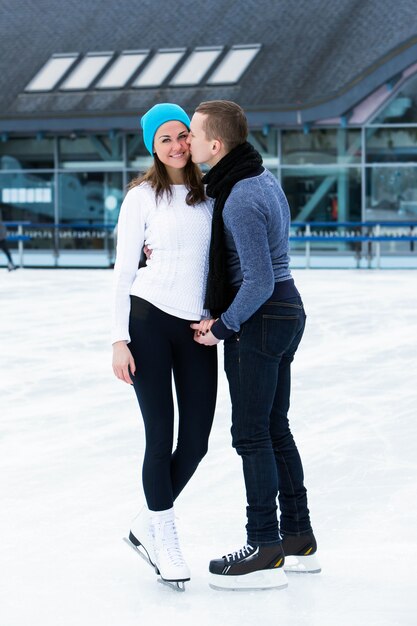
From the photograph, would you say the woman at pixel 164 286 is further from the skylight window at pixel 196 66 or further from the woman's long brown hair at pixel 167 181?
the skylight window at pixel 196 66

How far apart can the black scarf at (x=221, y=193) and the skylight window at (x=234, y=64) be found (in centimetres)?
2193

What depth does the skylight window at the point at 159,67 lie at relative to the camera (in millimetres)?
25719

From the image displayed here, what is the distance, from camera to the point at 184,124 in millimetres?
3689

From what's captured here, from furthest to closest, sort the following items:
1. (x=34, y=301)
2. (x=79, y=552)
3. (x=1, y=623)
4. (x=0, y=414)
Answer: (x=34, y=301), (x=0, y=414), (x=79, y=552), (x=1, y=623)

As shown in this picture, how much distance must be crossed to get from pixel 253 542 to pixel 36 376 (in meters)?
4.65

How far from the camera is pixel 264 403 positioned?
3.62m

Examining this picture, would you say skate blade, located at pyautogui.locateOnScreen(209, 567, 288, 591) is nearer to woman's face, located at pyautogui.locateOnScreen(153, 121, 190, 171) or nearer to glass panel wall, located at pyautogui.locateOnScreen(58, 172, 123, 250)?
woman's face, located at pyautogui.locateOnScreen(153, 121, 190, 171)

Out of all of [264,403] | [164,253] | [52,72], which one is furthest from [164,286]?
[52,72]

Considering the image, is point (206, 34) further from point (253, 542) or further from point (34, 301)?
point (253, 542)

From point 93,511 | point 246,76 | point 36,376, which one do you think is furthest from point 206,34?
point 93,511

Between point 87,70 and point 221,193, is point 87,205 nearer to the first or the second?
point 87,70

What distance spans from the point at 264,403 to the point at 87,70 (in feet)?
79.1

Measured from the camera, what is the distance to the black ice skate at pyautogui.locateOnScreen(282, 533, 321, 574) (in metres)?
3.80

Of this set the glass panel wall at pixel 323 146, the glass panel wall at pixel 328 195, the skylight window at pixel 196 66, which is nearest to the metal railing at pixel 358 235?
the glass panel wall at pixel 328 195
